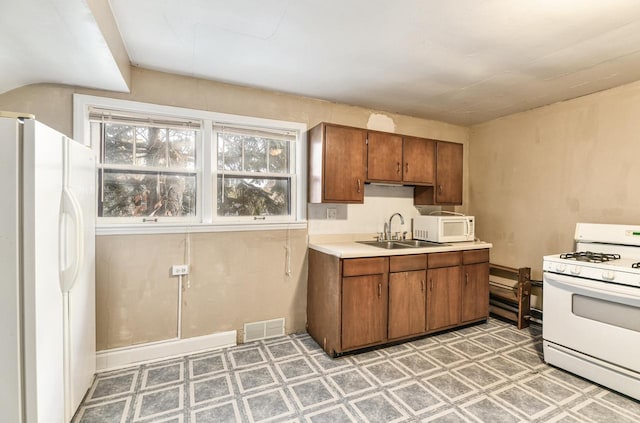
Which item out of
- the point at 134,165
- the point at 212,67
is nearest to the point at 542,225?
the point at 212,67

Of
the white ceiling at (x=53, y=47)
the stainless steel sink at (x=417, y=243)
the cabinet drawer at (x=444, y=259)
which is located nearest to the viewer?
the white ceiling at (x=53, y=47)

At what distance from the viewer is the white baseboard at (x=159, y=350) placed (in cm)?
233

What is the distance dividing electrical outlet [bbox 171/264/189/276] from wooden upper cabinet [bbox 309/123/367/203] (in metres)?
1.31

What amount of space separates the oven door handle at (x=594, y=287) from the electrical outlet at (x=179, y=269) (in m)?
3.08

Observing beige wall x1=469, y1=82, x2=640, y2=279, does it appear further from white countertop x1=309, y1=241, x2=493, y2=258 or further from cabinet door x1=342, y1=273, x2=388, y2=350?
cabinet door x1=342, y1=273, x2=388, y2=350

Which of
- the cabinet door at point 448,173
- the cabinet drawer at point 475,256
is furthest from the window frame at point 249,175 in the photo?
the cabinet drawer at point 475,256

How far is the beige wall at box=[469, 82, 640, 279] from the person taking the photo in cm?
270

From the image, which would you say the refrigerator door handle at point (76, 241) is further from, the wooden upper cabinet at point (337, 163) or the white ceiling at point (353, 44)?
the wooden upper cabinet at point (337, 163)

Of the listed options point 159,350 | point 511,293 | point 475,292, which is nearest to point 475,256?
point 475,292

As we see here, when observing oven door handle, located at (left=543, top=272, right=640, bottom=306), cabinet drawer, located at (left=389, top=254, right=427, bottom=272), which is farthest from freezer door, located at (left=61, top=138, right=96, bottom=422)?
oven door handle, located at (left=543, top=272, right=640, bottom=306)

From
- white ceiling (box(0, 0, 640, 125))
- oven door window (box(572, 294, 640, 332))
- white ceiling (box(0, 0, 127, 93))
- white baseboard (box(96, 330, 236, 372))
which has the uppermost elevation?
white ceiling (box(0, 0, 640, 125))

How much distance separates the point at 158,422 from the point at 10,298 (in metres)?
1.09

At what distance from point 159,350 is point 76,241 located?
4.19 feet

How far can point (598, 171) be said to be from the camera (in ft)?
9.34
